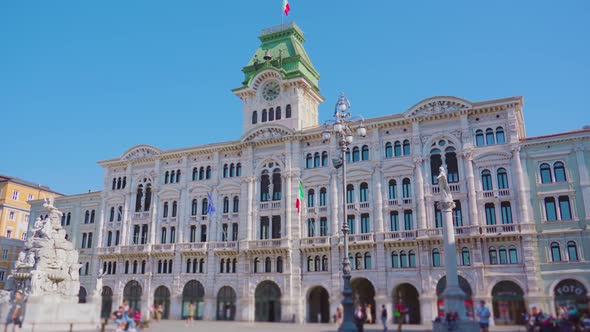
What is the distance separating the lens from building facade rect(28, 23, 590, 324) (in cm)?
3962

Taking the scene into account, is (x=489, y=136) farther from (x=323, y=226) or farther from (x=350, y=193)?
(x=323, y=226)

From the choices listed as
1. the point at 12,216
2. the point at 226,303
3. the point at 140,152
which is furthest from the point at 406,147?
the point at 12,216

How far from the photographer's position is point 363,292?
153ft

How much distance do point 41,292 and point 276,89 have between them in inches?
1281

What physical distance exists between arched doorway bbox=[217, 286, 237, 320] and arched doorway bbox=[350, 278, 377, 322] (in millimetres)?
11945

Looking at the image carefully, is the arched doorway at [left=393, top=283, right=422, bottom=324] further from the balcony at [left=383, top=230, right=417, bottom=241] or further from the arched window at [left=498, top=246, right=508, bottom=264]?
the arched window at [left=498, top=246, right=508, bottom=264]

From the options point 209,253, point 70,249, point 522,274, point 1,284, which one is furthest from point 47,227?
point 1,284

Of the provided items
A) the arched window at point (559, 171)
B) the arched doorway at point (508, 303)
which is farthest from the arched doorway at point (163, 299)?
the arched window at point (559, 171)

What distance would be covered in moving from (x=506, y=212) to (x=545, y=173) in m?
4.42

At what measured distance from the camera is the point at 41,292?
29406mm

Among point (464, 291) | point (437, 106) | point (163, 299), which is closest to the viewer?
point (464, 291)

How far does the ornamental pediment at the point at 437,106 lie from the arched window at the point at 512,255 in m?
12.4

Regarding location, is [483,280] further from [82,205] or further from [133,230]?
[82,205]

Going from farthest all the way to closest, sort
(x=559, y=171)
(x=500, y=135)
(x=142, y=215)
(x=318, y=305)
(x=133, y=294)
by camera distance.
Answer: (x=142, y=215) → (x=133, y=294) → (x=318, y=305) → (x=500, y=135) → (x=559, y=171)
